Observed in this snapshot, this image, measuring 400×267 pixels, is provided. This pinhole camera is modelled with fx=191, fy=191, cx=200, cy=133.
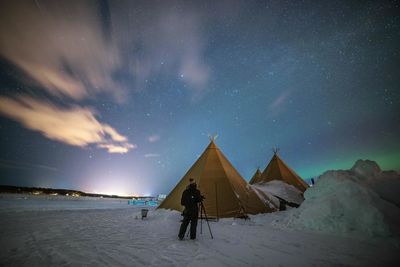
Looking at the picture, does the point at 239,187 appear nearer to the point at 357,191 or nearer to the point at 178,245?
the point at 357,191

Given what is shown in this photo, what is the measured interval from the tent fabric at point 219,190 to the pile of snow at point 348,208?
2.96 m

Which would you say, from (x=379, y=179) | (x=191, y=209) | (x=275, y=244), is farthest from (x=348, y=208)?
(x=191, y=209)

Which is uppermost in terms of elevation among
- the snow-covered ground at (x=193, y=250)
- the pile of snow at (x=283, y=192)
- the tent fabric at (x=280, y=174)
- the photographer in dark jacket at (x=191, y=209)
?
the tent fabric at (x=280, y=174)

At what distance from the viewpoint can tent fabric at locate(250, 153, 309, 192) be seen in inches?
762

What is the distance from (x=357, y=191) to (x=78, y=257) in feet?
31.9

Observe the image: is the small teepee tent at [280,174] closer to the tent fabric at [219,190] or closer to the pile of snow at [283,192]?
the pile of snow at [283,192]

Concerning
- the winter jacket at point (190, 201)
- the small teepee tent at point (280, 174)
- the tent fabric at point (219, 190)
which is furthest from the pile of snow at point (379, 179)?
the small teepee tent at point (280, 174)

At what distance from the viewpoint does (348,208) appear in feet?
24.4

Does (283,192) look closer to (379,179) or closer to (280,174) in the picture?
(280,174)

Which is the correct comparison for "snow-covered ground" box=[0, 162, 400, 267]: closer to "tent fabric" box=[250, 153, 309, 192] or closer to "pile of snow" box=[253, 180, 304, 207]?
"pile of snow" box=[253, 180, 304, 207]

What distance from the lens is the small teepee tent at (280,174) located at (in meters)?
19.3

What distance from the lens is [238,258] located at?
429 centimetres

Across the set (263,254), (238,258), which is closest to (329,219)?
(263,254)

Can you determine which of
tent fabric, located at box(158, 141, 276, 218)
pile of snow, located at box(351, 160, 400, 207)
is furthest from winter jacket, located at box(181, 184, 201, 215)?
pile of snow, located at box(351, 160, 400, 207)
